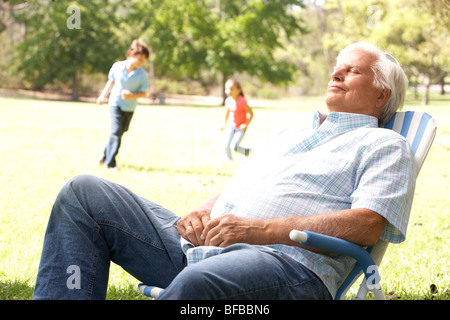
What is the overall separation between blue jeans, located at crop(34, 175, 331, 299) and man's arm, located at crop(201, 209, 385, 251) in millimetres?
93

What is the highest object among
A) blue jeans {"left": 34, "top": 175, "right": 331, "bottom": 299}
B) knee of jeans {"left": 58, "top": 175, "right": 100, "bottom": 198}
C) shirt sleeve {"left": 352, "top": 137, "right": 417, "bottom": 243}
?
shirt sleeve {"left": 352, "top": 137, "right": 417, "bottom": 243}

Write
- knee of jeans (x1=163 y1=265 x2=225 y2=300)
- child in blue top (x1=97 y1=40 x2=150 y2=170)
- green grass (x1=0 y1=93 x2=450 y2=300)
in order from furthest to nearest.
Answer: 1. child in blue top (x1=97 y1=40 x2=150 y2=170)
2. green grass (x1=0 y1=93 x2=450 y2=300)
3. knee of jeans (x1=163 y1=265 x2=225 y2=300)

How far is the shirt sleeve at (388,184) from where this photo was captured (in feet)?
6.97

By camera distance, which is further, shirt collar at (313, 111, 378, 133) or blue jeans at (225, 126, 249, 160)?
blue jeans at (225, 126, 249, 160)

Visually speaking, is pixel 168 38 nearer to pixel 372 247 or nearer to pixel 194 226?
pixel 194 226

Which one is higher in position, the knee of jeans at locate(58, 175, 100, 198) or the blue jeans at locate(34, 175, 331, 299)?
the knee of jeans at locate(58, 175, 100, 198)

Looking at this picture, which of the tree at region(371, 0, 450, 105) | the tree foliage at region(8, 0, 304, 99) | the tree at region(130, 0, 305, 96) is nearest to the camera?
the tree at region(371, 0, 450, 105)

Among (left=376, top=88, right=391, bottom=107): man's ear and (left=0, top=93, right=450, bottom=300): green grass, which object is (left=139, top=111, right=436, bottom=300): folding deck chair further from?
(left=0, top=93, right=450, bottom=300): green grass

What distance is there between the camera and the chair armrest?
197 cm

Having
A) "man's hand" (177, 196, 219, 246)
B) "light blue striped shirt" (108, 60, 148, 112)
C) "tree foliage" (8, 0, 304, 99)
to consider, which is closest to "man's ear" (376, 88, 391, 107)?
"man's hand" (177, 196, 219, 246)

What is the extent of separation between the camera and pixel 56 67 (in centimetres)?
3591

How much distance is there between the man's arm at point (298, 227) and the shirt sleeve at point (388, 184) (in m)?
0.05

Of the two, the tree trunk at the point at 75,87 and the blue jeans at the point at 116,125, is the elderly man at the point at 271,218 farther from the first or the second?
the tree trunk at the point at 75,87

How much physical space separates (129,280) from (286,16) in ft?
124
